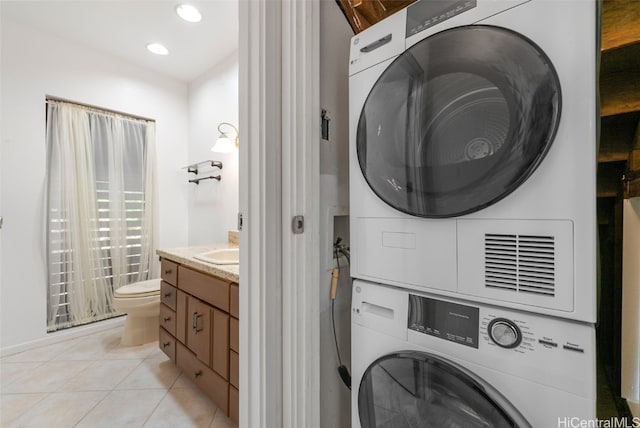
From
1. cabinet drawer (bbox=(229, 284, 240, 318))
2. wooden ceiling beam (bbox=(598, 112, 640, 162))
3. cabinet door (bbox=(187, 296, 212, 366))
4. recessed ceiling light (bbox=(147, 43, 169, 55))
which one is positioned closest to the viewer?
wooden ceiling beam (bbox=(598, 112, 640, 162))

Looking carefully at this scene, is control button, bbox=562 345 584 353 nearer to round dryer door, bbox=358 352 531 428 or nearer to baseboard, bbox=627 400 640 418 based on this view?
round dryer door, bbox=358 352 531 428

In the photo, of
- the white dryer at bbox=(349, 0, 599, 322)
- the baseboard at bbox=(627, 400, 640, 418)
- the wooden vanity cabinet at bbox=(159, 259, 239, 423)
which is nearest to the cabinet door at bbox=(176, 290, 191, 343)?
the wooden vanity cabinet at bbox=(159, 259, 239, 423)

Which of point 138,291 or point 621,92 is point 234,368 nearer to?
point 138,291

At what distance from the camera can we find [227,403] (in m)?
1.26

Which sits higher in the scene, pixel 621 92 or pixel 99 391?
pixel 621 92

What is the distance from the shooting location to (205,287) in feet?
4.51

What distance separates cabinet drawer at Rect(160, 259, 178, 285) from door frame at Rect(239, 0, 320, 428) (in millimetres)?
1084

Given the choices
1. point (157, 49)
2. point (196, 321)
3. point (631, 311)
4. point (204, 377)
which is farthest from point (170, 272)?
point (631, 311)

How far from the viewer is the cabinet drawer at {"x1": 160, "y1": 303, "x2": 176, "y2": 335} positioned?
1684 mm

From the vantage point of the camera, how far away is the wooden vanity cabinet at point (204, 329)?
123 centimetres

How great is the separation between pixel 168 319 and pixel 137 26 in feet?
7.41

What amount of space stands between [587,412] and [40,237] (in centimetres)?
323

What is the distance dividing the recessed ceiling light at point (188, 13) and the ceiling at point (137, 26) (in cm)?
3

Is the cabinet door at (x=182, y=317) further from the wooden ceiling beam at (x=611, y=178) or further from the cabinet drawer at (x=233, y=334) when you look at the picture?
the wooden ceiling beam at (x=611, y=178)
